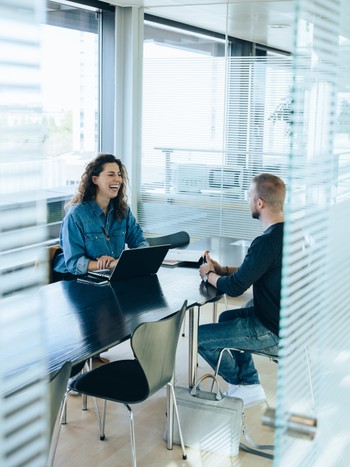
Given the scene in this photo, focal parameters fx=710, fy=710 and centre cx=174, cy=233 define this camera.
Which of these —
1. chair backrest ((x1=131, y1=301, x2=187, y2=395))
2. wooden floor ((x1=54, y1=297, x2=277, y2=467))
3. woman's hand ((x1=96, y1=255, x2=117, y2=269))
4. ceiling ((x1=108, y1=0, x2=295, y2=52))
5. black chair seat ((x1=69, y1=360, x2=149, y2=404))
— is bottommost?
wooden floor ((x1=54, y1=297, x2=277, y2=467))

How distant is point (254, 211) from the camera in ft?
12.0

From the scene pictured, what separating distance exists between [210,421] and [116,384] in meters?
0.59

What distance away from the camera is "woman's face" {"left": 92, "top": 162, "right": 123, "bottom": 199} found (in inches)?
170

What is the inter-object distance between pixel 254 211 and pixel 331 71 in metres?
2.39

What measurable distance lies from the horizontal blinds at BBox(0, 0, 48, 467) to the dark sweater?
2.71m

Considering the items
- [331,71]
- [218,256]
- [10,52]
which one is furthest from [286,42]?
[10,52]

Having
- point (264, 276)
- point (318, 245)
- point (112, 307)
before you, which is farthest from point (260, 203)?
point (318, 245)

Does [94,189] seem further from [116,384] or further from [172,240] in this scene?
[116,384]

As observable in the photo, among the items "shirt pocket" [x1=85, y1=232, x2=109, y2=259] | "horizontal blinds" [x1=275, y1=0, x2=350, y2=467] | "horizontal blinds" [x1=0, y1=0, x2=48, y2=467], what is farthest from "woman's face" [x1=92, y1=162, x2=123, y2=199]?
"horizontal blinds" [x1=0, y1=0, x2=48, y2=467]

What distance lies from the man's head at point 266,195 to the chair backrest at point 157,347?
707 millimetres

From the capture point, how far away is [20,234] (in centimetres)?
74

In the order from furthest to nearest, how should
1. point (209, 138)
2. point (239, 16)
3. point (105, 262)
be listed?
1. point (209, 138)
2. point (239, 16)
3. point (105, 262)

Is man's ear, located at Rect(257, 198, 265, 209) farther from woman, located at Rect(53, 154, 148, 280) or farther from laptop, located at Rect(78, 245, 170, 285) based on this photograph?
woman, located at Rect(53, 154, 148, 280)

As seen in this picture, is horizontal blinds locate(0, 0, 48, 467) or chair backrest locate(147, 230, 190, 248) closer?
horizontal blinds locate(0, 0, 48, 467)
